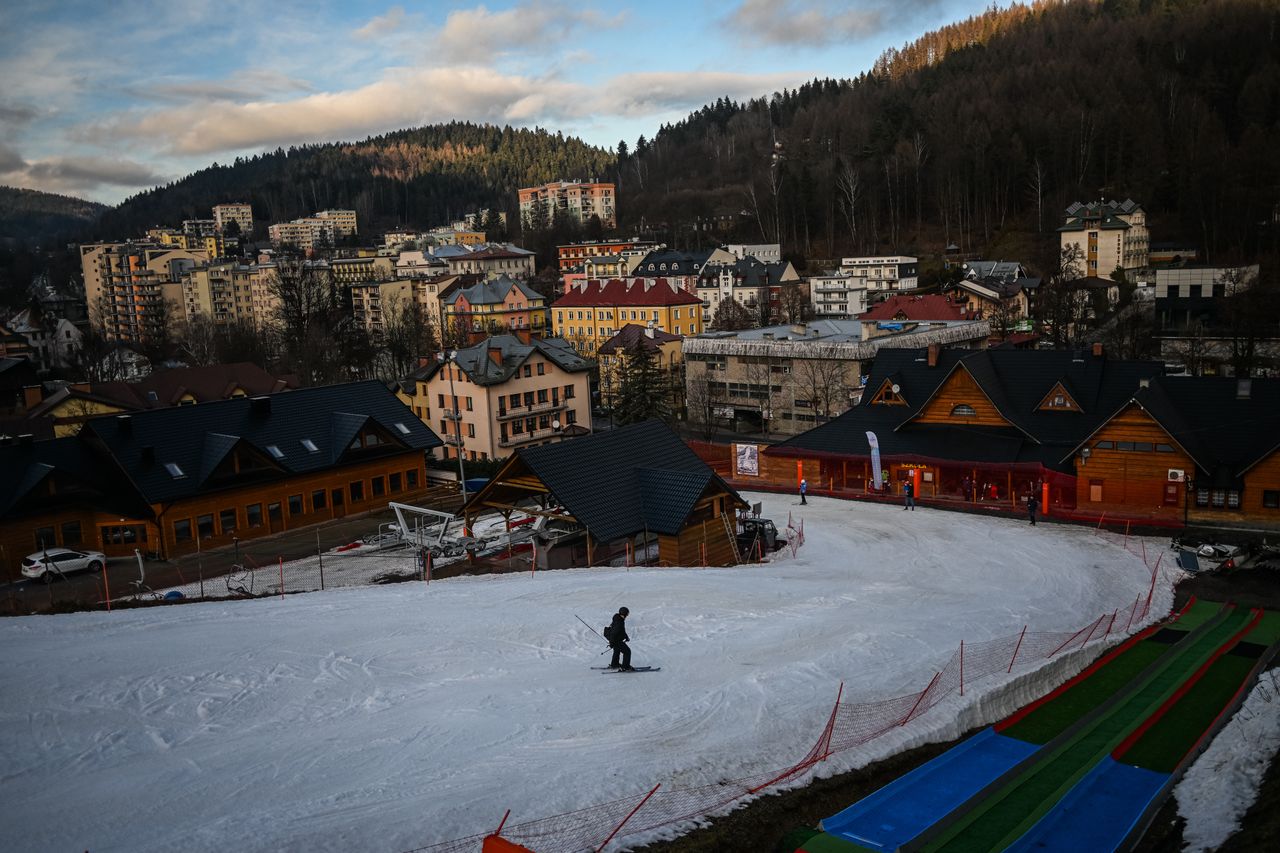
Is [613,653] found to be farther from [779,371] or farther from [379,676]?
[779,371]

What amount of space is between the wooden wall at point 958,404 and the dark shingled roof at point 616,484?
46.6 feet

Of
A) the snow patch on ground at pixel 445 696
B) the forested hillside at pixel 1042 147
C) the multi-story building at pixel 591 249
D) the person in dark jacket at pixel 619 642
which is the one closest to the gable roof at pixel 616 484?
the snow patch on ground at pixel 445 696

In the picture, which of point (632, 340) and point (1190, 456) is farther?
point (632, 340)

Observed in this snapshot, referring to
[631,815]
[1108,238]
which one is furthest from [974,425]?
[1108,238]

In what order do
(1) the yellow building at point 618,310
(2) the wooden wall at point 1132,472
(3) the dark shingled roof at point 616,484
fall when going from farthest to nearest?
(1) the yellow building at point 618,310 → (2) the wooden wall at point 1132,472 → (3) the dark shingled roof at point 616,484

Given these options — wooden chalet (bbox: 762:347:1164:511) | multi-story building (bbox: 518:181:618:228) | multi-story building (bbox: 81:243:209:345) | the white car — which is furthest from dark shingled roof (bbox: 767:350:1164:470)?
multi-story building (bbox: 518:181:618:228)

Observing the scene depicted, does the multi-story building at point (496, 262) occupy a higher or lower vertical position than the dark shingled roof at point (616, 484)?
higher

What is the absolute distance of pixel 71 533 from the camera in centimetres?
2864

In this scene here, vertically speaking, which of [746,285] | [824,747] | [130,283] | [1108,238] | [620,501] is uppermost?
[130,283]

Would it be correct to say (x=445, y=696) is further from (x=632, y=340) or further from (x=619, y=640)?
(x=632, y=340)

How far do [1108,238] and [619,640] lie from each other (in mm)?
83278

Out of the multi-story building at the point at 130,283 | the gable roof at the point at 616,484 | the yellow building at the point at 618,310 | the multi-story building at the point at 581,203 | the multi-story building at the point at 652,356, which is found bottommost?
the gable roof at the point at 616,484

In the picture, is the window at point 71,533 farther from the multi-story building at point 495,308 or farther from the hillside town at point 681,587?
the multi-story building at point 495,308

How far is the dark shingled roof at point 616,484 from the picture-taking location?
22562 millimetres
